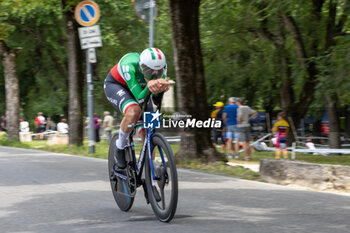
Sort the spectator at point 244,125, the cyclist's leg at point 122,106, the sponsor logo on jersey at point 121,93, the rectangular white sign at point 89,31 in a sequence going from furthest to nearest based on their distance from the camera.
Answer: the spectator at point 244,125, the rectangular white sign at point 89,31, the sponsor logo on jersey at point 121,93, the cyclist's leg at point 122,106

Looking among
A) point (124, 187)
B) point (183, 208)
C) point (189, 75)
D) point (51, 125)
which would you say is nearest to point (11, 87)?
point (189, 75)

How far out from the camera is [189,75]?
1145 cm

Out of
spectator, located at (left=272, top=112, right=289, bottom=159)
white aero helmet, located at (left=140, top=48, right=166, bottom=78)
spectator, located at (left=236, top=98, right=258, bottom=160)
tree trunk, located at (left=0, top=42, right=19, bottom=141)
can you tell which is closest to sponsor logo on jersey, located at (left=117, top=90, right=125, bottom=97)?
white aero helmet, located at (left=140, top=48, right=166, bottom=78)

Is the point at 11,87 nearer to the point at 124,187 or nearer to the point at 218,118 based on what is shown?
the point at 218,118

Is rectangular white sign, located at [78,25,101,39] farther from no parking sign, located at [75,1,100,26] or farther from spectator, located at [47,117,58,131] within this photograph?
spectator, located at [47,117,58,131]

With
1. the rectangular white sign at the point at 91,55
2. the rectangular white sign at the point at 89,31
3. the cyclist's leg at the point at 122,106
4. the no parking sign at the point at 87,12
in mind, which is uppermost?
the no parking sign at the point at 87,12

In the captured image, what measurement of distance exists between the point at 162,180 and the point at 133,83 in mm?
1032

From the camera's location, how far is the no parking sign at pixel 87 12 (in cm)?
1420

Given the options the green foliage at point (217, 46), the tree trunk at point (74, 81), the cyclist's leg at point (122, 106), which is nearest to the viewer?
the cyclist's leg at point (122, 106)

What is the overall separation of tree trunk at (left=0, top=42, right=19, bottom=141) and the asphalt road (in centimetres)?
1345

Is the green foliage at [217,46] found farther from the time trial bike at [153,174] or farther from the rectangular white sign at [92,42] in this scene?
the time trial bike at [153,174]

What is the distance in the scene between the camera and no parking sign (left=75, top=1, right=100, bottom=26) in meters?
14.2

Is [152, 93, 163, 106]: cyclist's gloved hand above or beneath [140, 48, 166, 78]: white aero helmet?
beneath

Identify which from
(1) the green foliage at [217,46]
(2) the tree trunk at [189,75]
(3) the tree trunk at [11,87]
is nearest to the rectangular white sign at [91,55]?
(1) the green foliage at [217,46]
